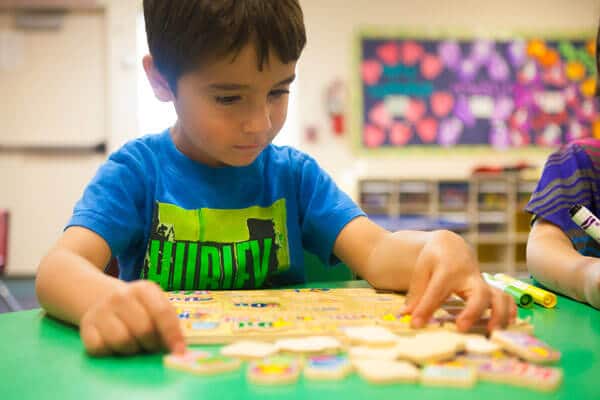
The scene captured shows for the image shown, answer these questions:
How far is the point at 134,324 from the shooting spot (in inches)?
17.7

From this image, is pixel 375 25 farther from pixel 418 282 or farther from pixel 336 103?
pixel 418 282

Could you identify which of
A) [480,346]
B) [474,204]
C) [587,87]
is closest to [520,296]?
[480,346]

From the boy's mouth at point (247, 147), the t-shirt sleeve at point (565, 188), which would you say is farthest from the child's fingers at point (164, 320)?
the t-shirt sleeve at point (565, 188)

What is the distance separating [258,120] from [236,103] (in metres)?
→ 0.04

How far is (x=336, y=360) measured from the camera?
43 cm

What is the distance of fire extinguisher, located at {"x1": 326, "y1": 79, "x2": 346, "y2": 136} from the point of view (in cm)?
439

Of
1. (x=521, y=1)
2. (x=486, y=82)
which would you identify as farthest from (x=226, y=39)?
(x=521, y=1)

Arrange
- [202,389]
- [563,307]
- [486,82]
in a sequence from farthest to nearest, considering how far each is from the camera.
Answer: [486,82]
[563,307]
[202,389]

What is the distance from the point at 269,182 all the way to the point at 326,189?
96mm

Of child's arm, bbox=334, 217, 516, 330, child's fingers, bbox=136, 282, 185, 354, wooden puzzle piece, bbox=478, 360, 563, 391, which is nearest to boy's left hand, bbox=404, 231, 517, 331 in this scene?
child's arm, bbox=334, 217, 516, 330

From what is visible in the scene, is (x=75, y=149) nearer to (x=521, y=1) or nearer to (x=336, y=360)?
(x=521, y=1)

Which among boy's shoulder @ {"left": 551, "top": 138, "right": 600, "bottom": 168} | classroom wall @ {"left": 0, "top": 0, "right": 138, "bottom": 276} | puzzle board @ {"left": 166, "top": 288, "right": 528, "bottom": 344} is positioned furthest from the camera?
classroom wall @ {"left": 0, "top": 0, "right": 138, "bottom": 276}

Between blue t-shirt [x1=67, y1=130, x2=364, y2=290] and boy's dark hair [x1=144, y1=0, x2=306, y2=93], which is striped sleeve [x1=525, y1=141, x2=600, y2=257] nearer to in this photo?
blue t-shirt [x1=67, y1=130, x2=364, y2=290]

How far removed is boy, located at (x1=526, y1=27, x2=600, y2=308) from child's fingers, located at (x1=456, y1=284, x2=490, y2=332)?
0.23 metres
